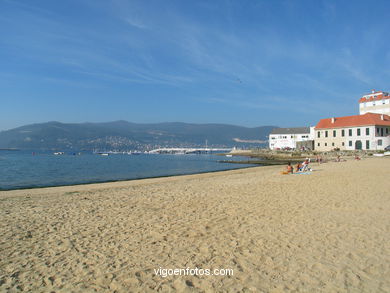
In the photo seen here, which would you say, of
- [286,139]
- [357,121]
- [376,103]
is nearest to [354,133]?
[357,121]

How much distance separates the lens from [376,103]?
2275 inches

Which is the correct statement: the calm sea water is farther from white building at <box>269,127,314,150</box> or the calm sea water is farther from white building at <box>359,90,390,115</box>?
white building at <box>269,127,314,150</box>

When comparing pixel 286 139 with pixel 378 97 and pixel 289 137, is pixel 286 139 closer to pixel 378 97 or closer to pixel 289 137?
pixel 289 137

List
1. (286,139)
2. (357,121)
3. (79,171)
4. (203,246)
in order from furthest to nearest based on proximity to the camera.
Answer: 1. (286,139)
2. (357,121)
3. (79,171)
4. (203,246)

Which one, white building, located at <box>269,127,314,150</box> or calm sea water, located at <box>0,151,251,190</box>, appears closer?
calm sea water, located at <box>0,151,251,190</box>

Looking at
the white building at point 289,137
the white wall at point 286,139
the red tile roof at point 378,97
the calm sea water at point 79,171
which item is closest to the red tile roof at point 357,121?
the red tile roof at point 378,97

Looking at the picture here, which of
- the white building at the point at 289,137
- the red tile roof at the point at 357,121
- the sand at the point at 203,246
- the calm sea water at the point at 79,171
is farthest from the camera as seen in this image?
→ the white building at the point at 289,137

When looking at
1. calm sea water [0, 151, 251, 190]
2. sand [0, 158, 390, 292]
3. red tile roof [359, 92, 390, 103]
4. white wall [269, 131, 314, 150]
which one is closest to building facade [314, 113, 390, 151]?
red tile roof [359, 92, 390, 103]

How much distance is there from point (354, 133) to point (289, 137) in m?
33.3

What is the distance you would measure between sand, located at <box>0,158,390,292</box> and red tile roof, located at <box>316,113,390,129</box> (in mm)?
44262

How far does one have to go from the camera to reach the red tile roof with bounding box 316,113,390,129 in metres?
46.6

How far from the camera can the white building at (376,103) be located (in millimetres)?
56094

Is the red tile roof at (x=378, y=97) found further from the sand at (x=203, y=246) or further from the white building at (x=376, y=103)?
the sand at (x=203, y=246)

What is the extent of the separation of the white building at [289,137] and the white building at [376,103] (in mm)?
16619
